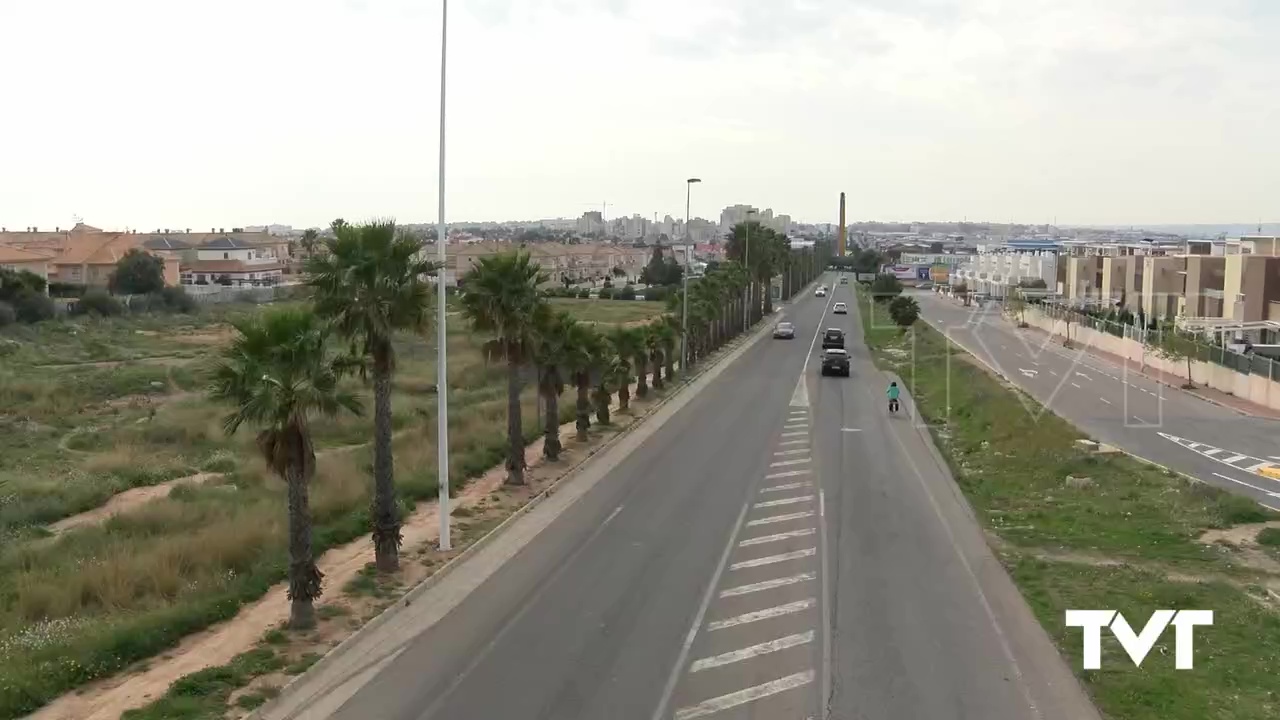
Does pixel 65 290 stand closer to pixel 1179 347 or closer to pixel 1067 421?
pixel 1067 421

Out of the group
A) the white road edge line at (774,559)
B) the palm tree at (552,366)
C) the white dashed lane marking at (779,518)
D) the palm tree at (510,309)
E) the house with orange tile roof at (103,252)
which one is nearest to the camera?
the white road edge line at (774,559)

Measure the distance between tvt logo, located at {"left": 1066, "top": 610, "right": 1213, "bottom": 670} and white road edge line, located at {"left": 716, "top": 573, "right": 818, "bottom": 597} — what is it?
12.8 feet

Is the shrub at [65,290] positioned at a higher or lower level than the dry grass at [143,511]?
higher

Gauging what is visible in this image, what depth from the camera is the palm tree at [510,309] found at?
2214 cm

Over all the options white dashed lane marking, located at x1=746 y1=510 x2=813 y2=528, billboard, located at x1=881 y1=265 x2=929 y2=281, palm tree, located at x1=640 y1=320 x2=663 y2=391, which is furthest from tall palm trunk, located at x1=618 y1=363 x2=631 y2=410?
billboard, located at x1=881 y1=265 x2=929 y2=281

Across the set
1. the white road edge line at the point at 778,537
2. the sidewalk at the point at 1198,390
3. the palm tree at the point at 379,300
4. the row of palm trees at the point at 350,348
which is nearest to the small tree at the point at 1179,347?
the sidewalk at the point at 1198,390

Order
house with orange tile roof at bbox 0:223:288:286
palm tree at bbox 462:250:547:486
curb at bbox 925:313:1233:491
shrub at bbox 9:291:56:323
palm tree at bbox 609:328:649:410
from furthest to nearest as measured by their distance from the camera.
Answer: house with orange tile roof at bbox 0:223:288:286, shrub at bbox 9:291:56:323, palm tree at bbox 609:328:649:410, curb at bbox 925:313:1233:491, palm tree at bbox 462:250:547:486

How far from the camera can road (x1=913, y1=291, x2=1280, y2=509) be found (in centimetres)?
2559

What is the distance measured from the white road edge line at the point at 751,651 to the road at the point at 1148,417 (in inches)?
529

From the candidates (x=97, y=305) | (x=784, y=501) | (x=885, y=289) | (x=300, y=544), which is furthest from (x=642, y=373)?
(x=885, y=289)

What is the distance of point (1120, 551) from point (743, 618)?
24.9 feet

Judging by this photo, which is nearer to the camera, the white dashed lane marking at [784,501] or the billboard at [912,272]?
the white dashed lane marking at [784,501]

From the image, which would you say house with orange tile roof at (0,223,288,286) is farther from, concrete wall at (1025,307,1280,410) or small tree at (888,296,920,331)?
concrete wall at (1025,307,1280,410)

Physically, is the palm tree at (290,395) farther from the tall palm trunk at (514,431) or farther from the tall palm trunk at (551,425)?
the tall palm trunk at (551,425)
